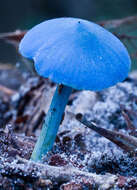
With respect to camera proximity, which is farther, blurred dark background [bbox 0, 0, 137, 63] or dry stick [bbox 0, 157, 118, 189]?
blurred dark background [bbox 0, 0, 137, 63]

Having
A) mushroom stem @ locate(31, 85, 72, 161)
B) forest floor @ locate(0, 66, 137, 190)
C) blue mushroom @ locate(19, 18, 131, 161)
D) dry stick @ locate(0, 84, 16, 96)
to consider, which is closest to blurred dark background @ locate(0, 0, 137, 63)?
dry stick @ locate(0, 84, 16, 96)

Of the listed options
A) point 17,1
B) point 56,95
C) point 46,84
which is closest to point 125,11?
point 17,1

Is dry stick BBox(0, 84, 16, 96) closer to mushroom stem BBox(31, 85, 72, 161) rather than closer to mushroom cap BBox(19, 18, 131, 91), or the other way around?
mushroom stem BBox(31, 85, 72, 161)

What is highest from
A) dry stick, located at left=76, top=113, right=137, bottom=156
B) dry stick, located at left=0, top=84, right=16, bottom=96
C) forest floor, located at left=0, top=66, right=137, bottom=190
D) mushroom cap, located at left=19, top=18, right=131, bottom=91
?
mushroom cap, located at left=19, top=18, right=131, bottom=91

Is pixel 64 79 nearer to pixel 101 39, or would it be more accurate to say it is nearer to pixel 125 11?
pixel 101 39

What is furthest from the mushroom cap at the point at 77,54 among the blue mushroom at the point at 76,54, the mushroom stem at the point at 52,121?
the mushroom stem at the point at 52,121

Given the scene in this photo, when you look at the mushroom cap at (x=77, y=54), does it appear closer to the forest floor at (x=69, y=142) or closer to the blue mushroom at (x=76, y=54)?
the blue mushroom at (x=76, y=54)

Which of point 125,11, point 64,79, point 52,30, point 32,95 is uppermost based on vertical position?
point 125,11
